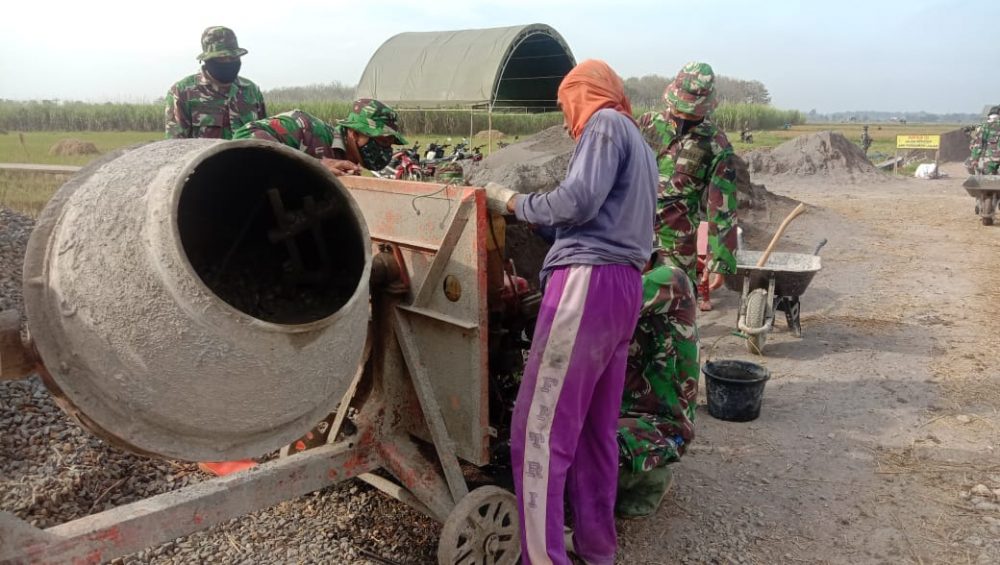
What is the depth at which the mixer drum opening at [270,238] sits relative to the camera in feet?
8.21

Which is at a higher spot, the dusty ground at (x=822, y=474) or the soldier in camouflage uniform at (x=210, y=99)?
the soldier in camouflage uniform at (x=210, y=99)

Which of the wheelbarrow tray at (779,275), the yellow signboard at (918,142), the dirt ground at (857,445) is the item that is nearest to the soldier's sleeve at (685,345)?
the dirt ground at (857,445)

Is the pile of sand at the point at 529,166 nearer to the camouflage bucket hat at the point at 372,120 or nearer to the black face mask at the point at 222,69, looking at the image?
the black face mask at the point at 222,69

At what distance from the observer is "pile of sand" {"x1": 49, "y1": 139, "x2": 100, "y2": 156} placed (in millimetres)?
17500

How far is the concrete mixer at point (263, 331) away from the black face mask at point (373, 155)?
0.94 metres

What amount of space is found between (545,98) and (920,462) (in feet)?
41.8

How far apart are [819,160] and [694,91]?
1697 cm

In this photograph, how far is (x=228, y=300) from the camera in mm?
2572

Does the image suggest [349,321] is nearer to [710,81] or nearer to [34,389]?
[34,389]

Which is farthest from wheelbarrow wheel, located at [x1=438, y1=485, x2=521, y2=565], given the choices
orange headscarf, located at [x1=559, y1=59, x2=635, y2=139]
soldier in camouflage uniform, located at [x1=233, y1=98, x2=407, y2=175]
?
soldier in camouflage uniform, located at [x1=233, y1=98, x2=407, y2=175]

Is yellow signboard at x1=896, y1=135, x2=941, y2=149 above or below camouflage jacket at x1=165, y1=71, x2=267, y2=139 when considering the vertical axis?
below

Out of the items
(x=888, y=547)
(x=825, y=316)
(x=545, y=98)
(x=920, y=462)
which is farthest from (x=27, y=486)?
(x=545, y=98)

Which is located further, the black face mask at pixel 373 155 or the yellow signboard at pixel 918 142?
the yellow signboard at pixel 918 142

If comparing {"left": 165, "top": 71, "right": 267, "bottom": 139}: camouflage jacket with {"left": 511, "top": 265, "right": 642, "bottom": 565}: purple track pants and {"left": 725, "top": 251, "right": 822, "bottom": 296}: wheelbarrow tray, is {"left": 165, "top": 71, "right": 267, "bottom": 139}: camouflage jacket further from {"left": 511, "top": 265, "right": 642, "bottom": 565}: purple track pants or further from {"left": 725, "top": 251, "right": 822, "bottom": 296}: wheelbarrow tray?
{"left": 725, "top": 251, "right": 822, "bottom": 296}: wheelbarrow tray
